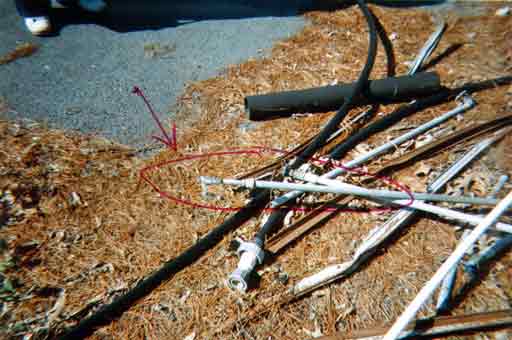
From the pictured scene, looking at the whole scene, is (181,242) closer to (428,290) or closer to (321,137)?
(321,137)

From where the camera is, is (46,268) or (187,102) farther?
(187,102)

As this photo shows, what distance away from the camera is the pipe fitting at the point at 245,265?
1.92m

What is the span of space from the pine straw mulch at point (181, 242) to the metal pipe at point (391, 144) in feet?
0.33

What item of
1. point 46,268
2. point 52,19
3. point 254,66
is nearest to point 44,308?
point 46,268

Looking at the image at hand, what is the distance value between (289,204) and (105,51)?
2.86m

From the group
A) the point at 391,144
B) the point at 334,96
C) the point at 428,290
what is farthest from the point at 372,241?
the point at 334,96

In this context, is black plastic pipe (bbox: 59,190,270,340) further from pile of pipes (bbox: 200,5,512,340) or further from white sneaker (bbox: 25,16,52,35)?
white sneaker (bbox: 25,16,52,35)

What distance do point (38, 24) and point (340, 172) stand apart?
3763 millimetres

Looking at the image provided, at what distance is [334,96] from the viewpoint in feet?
10.1

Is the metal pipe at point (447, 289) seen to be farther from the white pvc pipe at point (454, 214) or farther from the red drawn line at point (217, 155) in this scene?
the red drawn line at point (217, 155)

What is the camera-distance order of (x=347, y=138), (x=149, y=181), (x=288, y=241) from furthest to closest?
(x=347, y=138)
(x=149, y=181)
(x=288, y=241)

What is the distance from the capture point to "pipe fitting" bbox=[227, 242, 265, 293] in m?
1.92

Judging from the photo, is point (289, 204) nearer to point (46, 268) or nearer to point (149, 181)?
point (149, 181)

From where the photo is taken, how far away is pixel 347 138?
2.82m
